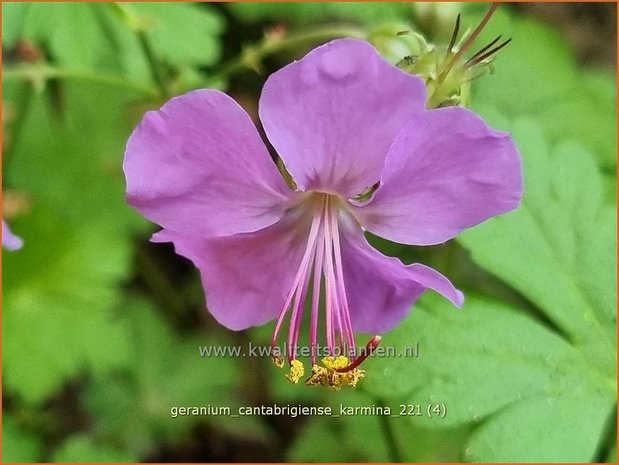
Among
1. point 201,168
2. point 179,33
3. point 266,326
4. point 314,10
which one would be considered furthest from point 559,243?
point 314,10

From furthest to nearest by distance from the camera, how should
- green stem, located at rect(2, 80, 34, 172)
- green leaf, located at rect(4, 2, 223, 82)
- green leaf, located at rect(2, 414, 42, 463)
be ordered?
green stem, located at rect(2, 80, 34, 172) < green leaf, located at rect(2, 414, 42, 463) < green leaf, located at rect(4, 2, 223, 82)

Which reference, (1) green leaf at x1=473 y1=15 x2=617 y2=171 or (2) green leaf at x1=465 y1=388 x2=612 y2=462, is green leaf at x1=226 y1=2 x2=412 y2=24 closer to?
(1) green leaf at x1=473 y1=15 x2=617 y2=171

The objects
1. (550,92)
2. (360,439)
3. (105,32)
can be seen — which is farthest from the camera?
(550,92)

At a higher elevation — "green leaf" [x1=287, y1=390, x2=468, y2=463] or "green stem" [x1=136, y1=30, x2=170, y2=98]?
"green stem" [x1=136, y1=30, x2=170, y2=98]

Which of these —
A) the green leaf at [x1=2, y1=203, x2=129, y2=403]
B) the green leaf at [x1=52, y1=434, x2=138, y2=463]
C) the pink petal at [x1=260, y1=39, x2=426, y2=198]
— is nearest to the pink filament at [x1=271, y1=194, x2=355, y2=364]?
the pink petal at [x1=260, y1=39, x2=426, y2=198]

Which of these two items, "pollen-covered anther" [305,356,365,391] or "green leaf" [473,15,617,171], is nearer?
"pollen-covered anther" [305,356,365,391]

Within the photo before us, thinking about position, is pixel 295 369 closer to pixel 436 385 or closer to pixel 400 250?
pixel 436 385

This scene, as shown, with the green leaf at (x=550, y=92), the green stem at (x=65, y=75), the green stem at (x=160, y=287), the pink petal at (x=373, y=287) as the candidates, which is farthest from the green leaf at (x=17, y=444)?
the green leaf at (x=550, y=92)

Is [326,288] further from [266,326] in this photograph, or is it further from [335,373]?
[266,326]
